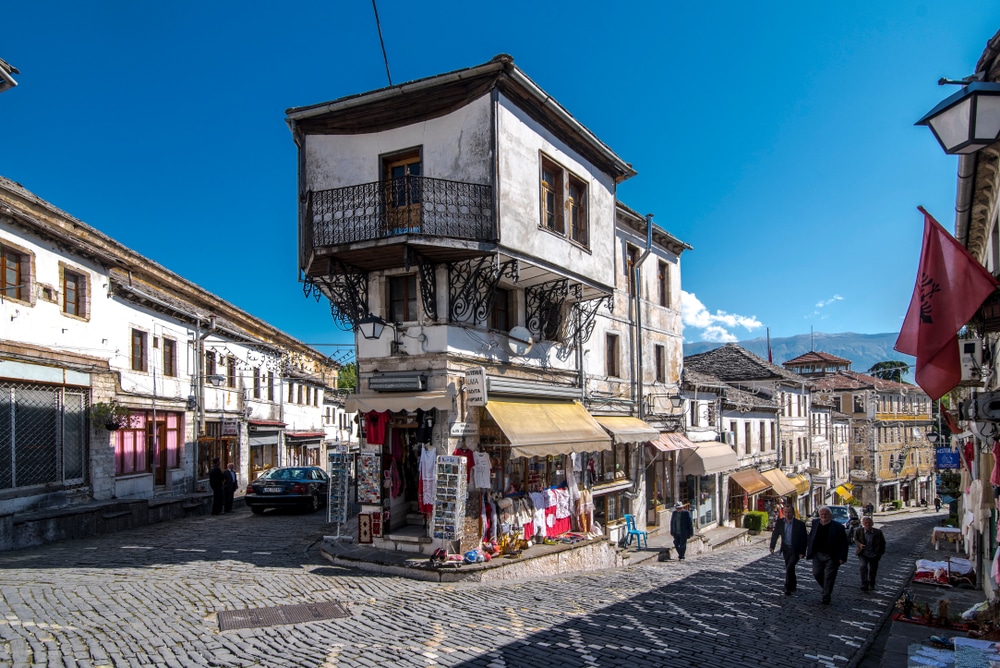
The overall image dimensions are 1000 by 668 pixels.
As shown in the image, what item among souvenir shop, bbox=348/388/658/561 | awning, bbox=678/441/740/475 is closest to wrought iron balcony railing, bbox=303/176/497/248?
souvenir shop, bbox=348/388/658/561

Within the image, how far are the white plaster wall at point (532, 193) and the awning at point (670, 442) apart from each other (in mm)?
7215

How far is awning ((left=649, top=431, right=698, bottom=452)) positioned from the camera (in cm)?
2256

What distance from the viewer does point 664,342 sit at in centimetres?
2522

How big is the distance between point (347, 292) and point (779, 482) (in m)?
28.7

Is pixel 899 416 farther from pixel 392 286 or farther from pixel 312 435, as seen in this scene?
pixel 392 286

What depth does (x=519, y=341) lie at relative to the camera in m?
16.2

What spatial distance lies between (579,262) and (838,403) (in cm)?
5395

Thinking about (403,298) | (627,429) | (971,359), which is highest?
(403,298)

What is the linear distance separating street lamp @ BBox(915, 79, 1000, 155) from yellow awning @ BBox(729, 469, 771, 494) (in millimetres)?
27583

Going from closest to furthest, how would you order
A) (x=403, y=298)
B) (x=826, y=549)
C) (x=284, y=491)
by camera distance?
1. (x=826, y=549)
2. (x=403, y=298)
3. (x=284, y=491)

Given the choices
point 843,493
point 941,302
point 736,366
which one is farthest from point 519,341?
point 843,493

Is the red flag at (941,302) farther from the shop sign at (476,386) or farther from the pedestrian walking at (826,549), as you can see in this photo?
the shop sign at (476,386)

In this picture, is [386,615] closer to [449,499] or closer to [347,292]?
[449,499]

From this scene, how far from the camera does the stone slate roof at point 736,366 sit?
40.6 meters
